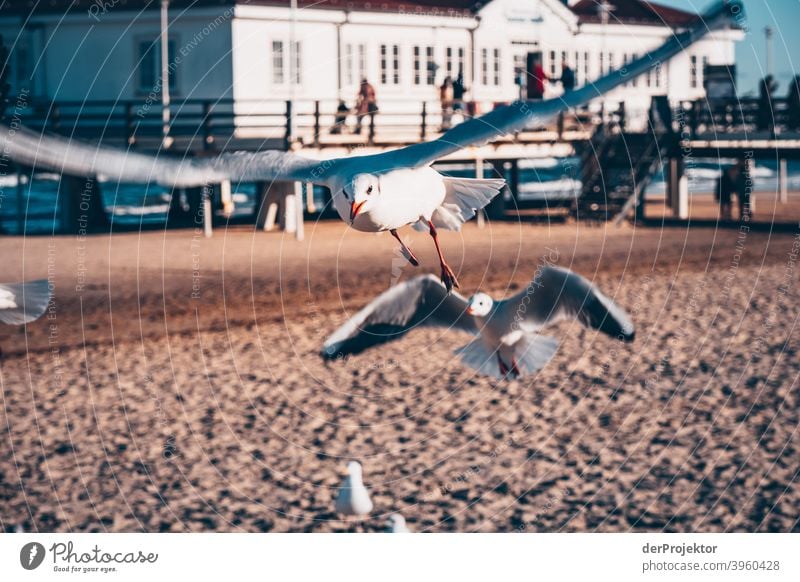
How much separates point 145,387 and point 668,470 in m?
8.26

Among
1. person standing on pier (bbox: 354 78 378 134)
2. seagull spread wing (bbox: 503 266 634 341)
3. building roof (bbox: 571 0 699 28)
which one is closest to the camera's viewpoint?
seagull spread wing (bbox: 503 266 634 341)

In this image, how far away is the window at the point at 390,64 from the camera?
119 ft

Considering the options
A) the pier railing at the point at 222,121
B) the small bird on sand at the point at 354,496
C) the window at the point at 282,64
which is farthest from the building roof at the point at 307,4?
the small bird on sand at the point at 354,496

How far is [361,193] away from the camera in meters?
5.32

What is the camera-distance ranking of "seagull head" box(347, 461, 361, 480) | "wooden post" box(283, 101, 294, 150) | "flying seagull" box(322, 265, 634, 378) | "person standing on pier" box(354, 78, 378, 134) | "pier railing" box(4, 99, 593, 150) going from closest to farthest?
"flying seagull" box(322, 265, 634, 378), "seagull head" box(347, 461, 361, 480), "person standing on pier" box(354, 78, 378, 134), "wooden post" box(283, 101, 294, 150), "pier railing" box(4, 99, 593, 150)

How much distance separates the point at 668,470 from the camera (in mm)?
15516

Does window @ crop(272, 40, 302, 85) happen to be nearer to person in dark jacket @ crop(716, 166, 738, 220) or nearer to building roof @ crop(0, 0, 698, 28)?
building roof @ crop(0, 0, 698, 28)

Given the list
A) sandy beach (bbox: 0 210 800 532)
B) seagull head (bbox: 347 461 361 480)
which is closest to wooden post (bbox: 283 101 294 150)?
sandy beach (bbox: 0 210 800 532)

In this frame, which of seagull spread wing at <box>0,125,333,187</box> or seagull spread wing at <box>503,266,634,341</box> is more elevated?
seagull spread wing at <box>0,125,333,187</box>

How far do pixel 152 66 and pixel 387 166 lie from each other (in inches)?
1371

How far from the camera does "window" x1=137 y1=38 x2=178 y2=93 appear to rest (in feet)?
124

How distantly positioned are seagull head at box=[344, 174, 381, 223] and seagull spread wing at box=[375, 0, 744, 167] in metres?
1.18

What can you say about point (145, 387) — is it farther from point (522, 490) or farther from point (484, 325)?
point (484, 325)
